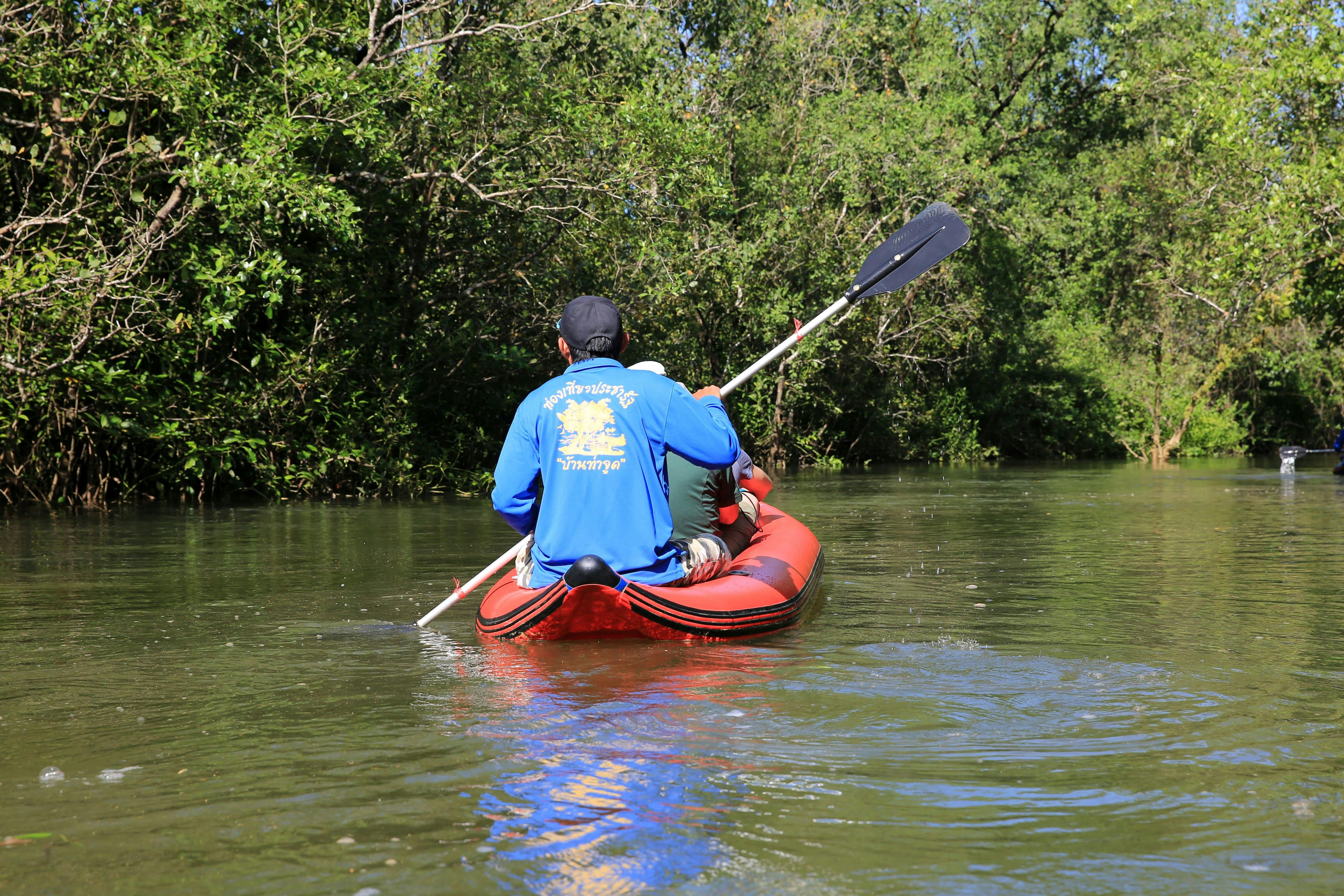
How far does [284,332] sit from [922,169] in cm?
1350

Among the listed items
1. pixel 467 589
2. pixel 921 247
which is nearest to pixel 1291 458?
pixel 921 247

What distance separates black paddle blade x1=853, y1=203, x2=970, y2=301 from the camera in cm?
866

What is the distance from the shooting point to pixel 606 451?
16.8 ft

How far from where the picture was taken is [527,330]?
1750 cm

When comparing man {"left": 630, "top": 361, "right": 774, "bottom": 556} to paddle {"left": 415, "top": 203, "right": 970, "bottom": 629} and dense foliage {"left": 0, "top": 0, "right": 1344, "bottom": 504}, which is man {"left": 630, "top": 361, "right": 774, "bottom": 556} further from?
dense foliage {"left": 0, "top": 0, "right": 1344, "bottom": 504}

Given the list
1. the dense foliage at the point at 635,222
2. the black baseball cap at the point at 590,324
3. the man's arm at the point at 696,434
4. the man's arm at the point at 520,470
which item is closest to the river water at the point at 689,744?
the man's arm at the point at 520,470

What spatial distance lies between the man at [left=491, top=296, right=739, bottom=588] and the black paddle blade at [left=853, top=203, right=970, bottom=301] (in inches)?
142

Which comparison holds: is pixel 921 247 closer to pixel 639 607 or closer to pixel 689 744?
pixel 639 607

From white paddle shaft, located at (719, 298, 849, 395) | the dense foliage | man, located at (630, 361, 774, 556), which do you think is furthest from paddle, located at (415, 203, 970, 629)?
the dense foliage

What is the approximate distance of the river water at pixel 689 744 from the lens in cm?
268

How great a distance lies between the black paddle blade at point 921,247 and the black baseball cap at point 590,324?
11.6 feet

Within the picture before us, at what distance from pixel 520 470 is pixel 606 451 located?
0.43 metres

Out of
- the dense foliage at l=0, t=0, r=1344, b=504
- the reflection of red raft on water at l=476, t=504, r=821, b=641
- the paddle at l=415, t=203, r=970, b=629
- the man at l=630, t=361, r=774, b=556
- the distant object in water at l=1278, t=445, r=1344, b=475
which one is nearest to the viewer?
the reflection of red raft on water at l=476, t=504, r=821, b=641

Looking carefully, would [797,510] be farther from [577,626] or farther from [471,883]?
[471,883]
